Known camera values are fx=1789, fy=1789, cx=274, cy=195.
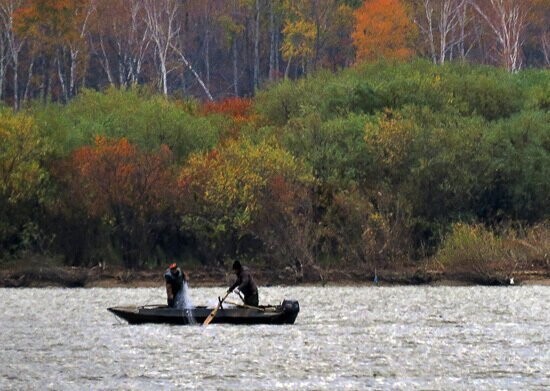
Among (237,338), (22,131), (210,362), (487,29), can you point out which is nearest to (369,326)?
(237,338)

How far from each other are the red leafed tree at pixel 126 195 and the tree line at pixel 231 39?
20274 mm

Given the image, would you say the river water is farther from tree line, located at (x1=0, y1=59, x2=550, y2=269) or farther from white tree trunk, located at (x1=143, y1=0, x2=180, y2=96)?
white tree trunk, located at (x1=143, y1=0, x2=180, y2=96)

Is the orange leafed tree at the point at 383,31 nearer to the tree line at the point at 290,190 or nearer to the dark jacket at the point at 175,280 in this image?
the tree line at the point at 290,190

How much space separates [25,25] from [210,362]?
64819 millimetres

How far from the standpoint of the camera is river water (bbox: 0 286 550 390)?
35.8m

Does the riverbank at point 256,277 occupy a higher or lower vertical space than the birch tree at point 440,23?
lower

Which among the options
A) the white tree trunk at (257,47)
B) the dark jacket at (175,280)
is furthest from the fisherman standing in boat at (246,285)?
the white tree trunk at (257,47)

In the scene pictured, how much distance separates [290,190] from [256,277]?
4367mm

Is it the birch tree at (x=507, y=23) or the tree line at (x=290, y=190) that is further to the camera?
the birch tree at (x=507, y=23)

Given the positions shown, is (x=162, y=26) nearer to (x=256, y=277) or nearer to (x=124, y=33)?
(x=124, y=33)

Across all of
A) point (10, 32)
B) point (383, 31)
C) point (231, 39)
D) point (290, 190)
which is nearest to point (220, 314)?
point (290, 190)

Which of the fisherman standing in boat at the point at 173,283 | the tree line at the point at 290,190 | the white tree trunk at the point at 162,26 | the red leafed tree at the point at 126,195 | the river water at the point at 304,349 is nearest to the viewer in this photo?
the river water at the point at 304,349

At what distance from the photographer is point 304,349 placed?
42.0 meters

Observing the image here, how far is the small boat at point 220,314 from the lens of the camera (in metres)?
48.3
